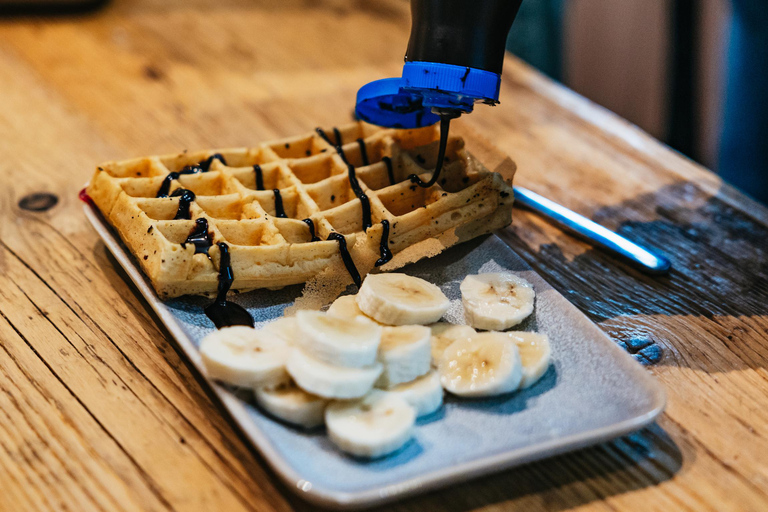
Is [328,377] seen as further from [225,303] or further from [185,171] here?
[185,171]

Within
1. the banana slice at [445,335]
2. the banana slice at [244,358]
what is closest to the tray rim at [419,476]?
the banana slice at [244,358]

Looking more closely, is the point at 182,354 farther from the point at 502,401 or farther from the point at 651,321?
the point at 651,321

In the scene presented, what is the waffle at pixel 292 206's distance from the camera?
4.31ft

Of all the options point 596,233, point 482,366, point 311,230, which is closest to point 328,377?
point 482,366

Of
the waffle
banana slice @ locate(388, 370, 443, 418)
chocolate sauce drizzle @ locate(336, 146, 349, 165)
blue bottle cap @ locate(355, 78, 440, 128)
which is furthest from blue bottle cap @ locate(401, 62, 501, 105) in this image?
banana slice @ locate(388, 370, 443, 418)

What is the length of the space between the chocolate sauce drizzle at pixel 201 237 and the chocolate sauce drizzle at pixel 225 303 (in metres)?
0.04

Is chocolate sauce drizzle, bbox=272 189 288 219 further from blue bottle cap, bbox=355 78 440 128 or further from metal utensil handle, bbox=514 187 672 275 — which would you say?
metal utensil handle, bbox=514 187 672 275

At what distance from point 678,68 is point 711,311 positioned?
2084 millimetres

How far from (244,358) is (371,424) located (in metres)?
0.23

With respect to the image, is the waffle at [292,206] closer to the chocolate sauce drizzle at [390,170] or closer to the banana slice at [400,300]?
the chocolate sauce drizzle at [390,170]

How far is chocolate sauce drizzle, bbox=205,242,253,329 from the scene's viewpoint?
1272 millimetres

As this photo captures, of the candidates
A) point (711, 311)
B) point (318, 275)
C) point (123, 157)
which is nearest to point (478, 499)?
point (318, 275)

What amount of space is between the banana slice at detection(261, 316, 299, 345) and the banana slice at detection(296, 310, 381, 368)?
0.04 m

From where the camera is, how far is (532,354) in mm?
1178
